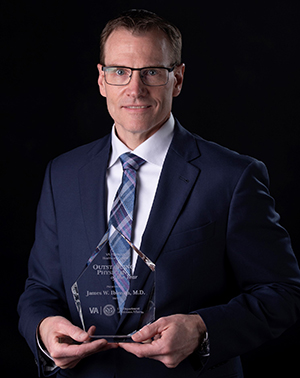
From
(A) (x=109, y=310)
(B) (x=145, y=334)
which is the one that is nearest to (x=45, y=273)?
(A) (x=109, y=310)

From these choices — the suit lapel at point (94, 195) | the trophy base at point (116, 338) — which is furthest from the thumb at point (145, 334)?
the suit lapel at point (94, 195)

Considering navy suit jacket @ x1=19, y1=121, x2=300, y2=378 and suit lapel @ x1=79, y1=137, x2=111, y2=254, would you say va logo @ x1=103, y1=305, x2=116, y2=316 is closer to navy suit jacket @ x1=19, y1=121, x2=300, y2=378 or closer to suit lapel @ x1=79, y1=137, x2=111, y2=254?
navy suit jacket @ x1=19, y1=121, x2=300, y2=378

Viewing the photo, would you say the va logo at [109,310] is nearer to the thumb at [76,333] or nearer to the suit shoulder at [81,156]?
the thumb at [76,333]

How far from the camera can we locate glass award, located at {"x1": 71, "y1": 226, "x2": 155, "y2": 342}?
2.01 meters

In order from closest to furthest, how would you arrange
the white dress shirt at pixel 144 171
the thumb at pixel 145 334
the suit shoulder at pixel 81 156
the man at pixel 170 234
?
the thumb at pixel 145 334 < the man at pixel 170 234 < the white dress shirt at pixel 144 171 < the suit shoulder at pixel 81 156

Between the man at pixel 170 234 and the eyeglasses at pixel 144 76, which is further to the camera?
the eyeglasses at pixel 144 76

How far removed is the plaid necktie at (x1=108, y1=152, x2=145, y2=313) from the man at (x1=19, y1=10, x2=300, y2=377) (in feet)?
0.15

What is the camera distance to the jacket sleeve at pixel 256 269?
2.23 meters

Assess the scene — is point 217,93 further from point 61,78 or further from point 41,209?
point 41,209

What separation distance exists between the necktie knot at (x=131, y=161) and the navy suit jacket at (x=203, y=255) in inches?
4.3

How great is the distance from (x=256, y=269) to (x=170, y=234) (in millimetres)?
406

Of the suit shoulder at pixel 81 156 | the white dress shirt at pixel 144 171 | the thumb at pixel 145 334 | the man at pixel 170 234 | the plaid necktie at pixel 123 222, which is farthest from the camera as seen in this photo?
the suit shoulder at pixel 81 156

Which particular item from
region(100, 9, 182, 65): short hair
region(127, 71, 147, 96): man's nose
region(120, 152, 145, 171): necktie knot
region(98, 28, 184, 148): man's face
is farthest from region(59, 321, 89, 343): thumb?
region(100, 9, 182, 65): short hair

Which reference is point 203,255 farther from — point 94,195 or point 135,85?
point 135,85
